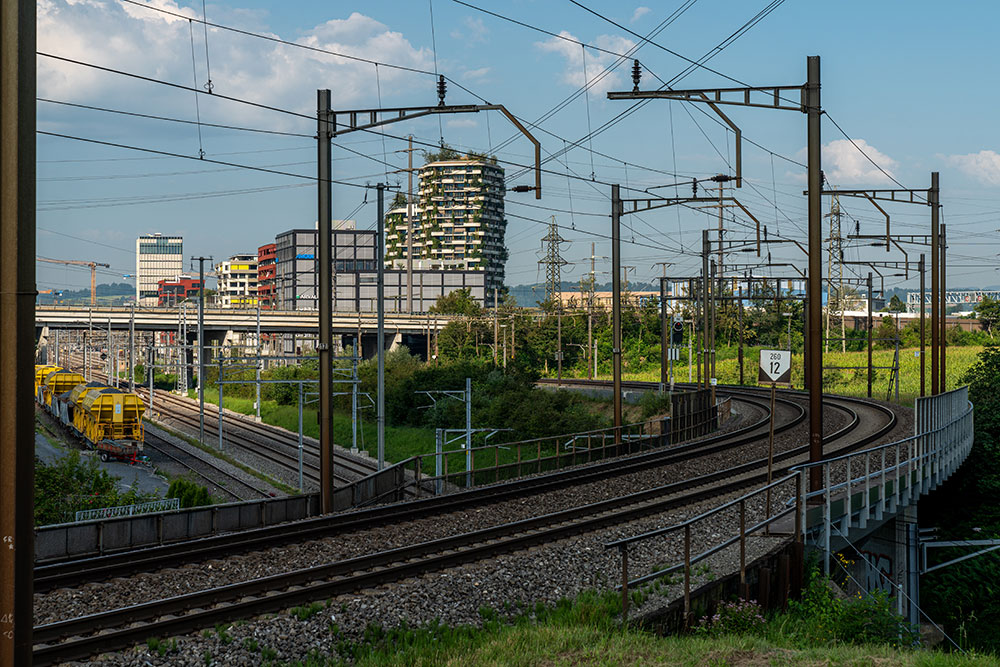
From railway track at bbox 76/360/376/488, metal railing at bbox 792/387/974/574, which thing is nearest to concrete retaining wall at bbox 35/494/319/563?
metal railing at bbox 792/387/974/574

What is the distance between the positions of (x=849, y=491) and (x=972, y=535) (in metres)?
15.1

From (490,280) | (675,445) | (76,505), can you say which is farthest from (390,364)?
(490,280)

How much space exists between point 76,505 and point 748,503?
19.1m

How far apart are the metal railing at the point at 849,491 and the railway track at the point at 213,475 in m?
21.2

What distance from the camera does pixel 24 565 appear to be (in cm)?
621

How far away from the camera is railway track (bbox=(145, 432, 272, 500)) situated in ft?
122

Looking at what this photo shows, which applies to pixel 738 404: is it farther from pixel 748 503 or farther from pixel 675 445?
pixel 748 503

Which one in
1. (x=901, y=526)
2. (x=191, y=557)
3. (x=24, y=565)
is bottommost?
(x=901, y=526)

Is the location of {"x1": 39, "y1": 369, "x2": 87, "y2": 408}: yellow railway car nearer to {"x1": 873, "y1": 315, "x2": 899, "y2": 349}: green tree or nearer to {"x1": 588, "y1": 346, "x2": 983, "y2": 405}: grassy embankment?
{"x1": 588, "y1": 346, "x2": 983, "y2": 405}: grassy embankment

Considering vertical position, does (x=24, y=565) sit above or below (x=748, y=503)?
above

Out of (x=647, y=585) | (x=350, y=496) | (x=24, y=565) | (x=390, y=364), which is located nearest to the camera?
(x=24, y=565)

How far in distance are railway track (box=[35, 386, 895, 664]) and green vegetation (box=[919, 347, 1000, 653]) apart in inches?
245

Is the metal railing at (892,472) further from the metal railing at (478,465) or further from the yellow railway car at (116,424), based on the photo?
the yellow railway car at (116,424)

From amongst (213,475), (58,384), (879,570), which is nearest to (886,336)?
(58,384)
